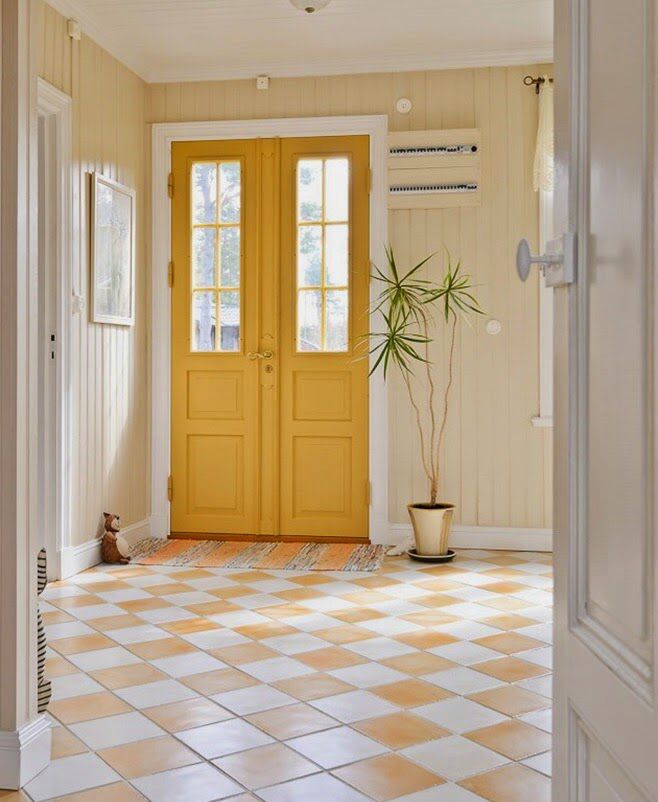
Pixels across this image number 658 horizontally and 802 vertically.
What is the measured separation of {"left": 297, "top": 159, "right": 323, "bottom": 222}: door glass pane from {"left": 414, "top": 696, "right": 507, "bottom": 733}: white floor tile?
3483 mm

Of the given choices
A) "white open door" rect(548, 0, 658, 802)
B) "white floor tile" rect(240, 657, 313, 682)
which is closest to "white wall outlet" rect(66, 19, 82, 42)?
"white floor tile" rect(240, 657, 313, 682)

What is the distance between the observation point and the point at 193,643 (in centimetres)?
368

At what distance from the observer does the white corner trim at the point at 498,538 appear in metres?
5.55

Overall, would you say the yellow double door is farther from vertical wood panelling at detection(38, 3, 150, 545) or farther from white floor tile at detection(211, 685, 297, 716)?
white floor tile at detection(211, 685, 297, 716)

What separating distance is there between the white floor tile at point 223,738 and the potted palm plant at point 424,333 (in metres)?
2.77

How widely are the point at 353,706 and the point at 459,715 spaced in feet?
1.08

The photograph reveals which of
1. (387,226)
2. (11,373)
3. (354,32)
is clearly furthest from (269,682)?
(354,32)

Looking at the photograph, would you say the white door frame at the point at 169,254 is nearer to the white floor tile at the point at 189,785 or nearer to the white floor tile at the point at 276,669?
the white floor tile at the point at 276,669

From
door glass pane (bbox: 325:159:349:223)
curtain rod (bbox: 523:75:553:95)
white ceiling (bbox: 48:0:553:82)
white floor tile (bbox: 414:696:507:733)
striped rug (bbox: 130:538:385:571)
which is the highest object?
white ceiling (bbox: 48:0:553:82)

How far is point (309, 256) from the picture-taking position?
5.79m

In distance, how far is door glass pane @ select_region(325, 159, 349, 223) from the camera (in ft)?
18.8

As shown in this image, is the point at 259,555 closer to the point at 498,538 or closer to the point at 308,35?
the point at 498,538

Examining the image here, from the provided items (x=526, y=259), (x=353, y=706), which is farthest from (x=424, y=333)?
(x=526, y=259)

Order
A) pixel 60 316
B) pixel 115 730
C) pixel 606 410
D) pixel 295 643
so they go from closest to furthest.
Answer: pixel 606 410
pixel 115 730
pixel 295 643
pixel 60 316
